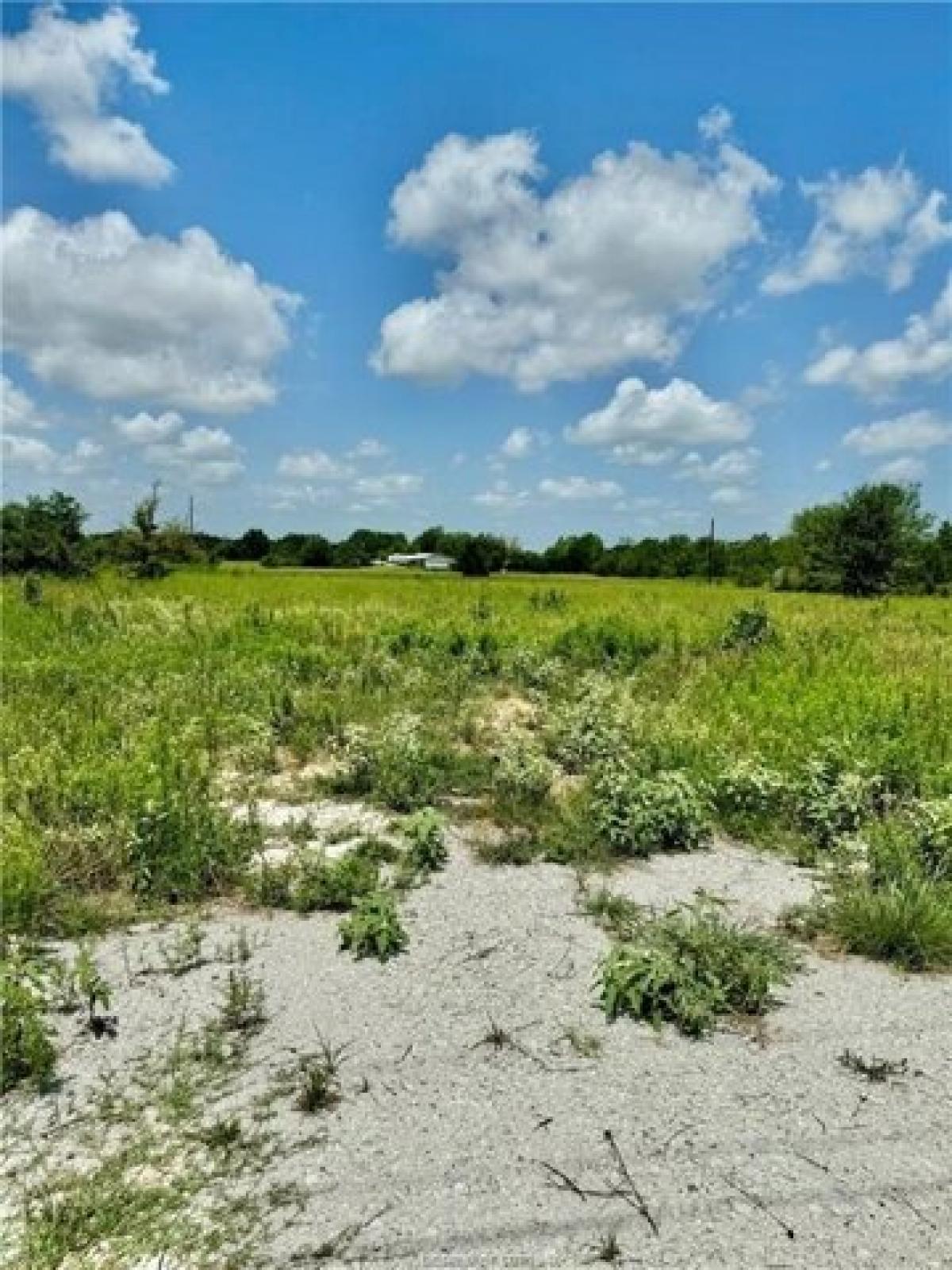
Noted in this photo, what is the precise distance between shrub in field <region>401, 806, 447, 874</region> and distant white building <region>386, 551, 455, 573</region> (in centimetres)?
8598

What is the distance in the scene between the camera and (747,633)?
18453 millimetres

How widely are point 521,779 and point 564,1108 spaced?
14.3 feet

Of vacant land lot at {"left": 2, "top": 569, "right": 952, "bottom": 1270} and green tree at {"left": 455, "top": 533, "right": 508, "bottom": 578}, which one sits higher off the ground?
green tree at {"left": 455, "top": 533, "right": 508, "bottom": 578}

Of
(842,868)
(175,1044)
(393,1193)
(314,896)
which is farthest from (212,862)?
(842,868)

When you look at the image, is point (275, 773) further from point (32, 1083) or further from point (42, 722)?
point (32, 1083)

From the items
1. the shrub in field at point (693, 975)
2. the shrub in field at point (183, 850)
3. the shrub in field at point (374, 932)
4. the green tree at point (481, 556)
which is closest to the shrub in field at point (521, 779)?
the shrub in field at point (183, 850)

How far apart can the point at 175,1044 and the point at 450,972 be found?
1.40 metres

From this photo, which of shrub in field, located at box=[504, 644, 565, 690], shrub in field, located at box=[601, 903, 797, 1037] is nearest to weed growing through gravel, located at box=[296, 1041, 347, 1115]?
shrub in field, located at box=[601, 903, 797, 1037]

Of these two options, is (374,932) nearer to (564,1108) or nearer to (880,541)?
(564,1108)

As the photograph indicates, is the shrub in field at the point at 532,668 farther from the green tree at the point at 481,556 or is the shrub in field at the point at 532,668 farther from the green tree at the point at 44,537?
the green tree at the point at 481,556

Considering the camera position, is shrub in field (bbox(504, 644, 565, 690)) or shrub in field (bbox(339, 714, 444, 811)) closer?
shrub in field (bbox(339, 714, 444, 811))

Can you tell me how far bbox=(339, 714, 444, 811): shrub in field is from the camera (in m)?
7.91

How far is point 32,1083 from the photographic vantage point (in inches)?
154

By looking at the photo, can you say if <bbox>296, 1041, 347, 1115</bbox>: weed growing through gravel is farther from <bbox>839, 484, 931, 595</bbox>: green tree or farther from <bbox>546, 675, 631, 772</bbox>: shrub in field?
<bbox>839, 484, 931, 595</bbox>: green tree
